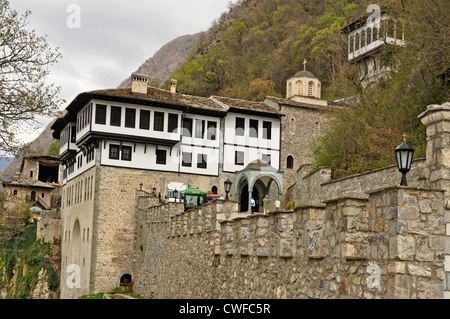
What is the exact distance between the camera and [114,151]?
1446 inches

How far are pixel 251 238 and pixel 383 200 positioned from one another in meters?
5.18

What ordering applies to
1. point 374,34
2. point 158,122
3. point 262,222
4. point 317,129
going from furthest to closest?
1. point 317,129
2. point 374,34
3. point 158,122
4. point 262,222

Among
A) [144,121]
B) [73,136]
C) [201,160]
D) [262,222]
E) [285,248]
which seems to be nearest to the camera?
[285,248]

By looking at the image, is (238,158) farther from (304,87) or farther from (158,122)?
(304,87)

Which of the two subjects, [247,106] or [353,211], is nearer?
[353,211]

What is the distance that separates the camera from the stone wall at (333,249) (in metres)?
6.99

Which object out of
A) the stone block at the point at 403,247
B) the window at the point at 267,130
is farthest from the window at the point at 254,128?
the stone block at the point at 403,247

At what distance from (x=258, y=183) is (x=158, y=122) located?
8.07 meters

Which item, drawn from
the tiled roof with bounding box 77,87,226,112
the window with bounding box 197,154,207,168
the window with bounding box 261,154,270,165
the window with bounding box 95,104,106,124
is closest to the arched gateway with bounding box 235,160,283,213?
the window with bounding box 261,154,270,165

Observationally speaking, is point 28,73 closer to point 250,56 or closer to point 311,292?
point 311,292

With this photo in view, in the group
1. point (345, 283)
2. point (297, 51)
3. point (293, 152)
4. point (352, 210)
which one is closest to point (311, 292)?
point (345, 283)

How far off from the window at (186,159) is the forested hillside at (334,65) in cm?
854

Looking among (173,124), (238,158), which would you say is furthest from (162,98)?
(238,158)

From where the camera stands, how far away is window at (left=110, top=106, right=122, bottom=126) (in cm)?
3634
